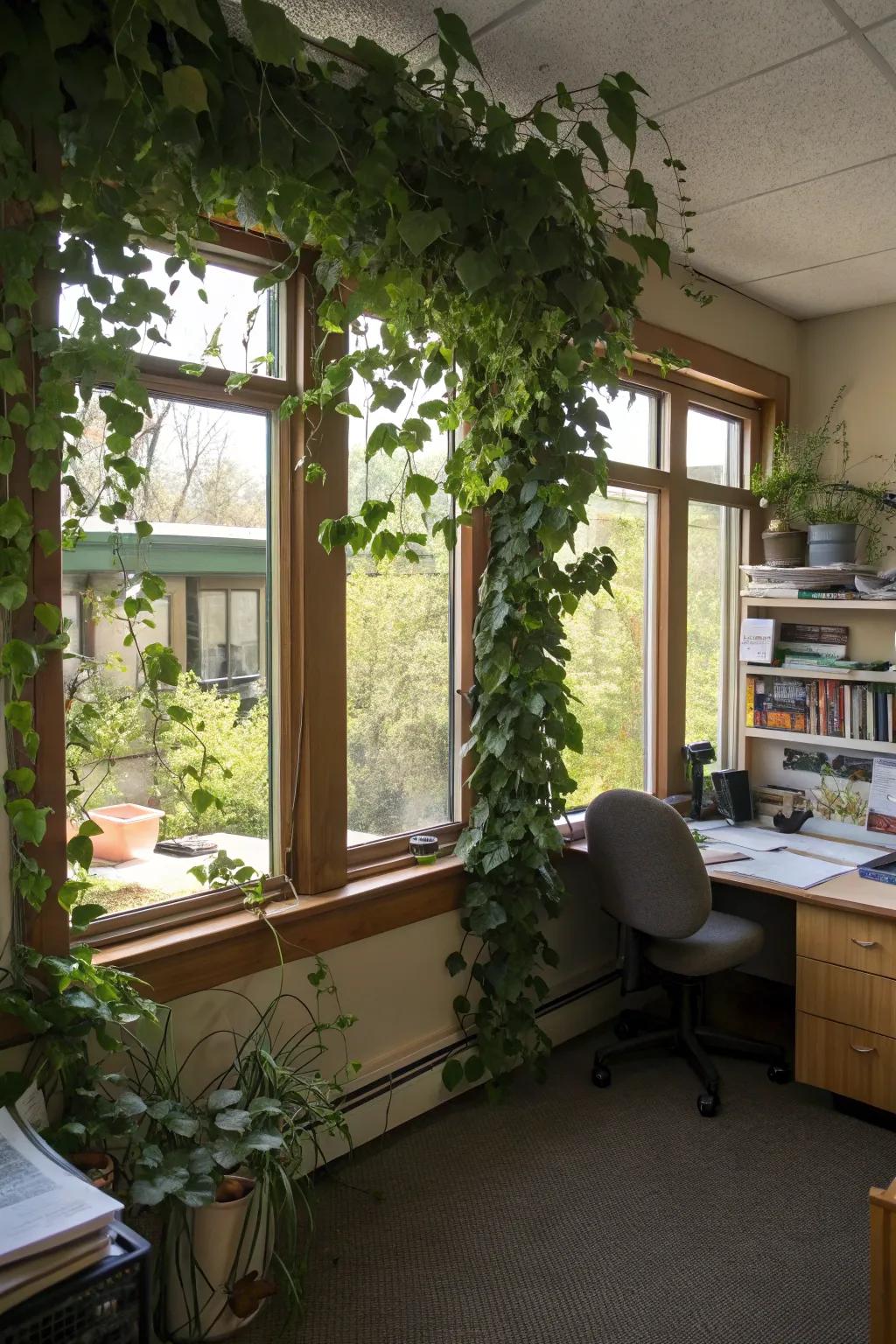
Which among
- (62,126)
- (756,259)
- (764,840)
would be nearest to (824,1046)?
(764,840)

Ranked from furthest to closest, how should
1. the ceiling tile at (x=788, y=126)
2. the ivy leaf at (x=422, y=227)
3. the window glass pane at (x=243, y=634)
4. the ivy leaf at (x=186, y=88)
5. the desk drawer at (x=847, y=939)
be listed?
the desk drawer at (x=847, y=939), the window glass pane at (x=243, y=634), the ceiling tile at (x=788, y=126), the ivy leaf at (x=422, y=227), the ivy leaf at (x=186, y=88)

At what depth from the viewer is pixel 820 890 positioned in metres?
2.86

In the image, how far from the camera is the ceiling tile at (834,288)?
3449 millimetres

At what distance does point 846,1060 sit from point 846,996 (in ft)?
0.62

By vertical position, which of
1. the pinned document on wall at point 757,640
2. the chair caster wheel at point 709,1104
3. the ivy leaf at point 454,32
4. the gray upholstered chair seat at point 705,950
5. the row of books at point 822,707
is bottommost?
the chair caster wheel at point 709,1104

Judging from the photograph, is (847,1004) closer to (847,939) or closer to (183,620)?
(847,939)

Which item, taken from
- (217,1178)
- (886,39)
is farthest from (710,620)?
(217,1178)

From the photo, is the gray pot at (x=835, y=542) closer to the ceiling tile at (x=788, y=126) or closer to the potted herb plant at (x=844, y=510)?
the potted herb plant at (x=844, y=510)

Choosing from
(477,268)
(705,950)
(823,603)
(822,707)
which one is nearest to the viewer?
(477,268)

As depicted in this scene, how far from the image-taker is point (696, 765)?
3707 mm

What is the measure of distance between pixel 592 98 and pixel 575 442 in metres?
0.83

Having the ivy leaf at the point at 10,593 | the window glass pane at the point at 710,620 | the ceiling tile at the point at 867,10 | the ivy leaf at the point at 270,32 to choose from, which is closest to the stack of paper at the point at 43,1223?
the ivy leaf at the point at 10,593

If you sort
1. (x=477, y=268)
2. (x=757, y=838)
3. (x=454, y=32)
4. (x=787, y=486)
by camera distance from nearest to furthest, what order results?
1. (x=454, y=32)
2. (x=477, y=268)
3. (x=757, y=838)
4. (x=787, y=486)

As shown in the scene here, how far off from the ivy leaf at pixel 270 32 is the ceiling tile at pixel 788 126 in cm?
122
